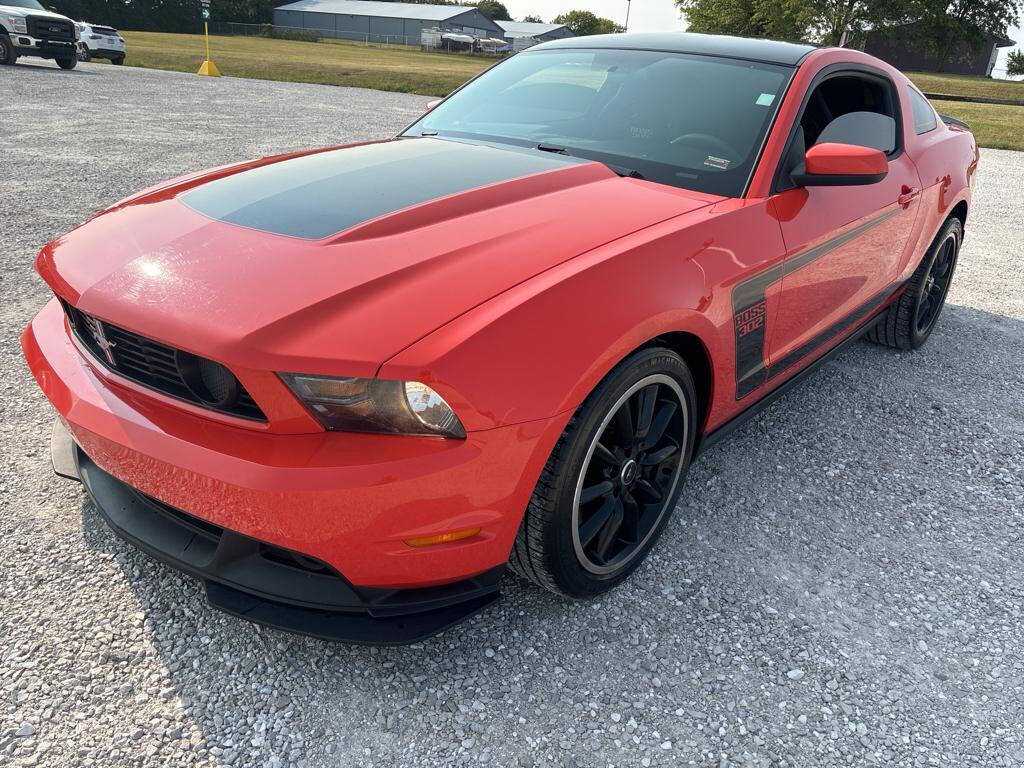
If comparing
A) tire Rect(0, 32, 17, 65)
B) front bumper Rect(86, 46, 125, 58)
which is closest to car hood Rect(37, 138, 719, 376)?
tire Rect(0, 32, 17, 65)

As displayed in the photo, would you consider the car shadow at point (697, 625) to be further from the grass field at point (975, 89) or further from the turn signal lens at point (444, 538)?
the grass field at point (975, 89)

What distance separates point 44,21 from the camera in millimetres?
16891

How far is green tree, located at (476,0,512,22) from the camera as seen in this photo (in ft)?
356

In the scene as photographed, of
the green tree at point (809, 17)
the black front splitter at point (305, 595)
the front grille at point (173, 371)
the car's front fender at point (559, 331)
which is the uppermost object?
the green tree at point (809, 17)

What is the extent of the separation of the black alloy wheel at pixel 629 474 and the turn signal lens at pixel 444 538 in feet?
1.03

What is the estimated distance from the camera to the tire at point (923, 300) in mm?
4020

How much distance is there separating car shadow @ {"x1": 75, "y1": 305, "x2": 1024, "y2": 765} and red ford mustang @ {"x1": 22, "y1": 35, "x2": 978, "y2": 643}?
Result: 21cm

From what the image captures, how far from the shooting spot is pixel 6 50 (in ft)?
57.1

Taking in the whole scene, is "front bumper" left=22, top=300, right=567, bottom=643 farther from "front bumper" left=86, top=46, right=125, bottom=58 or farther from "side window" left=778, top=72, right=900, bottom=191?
"front bumper" left=86, top=46, right=125, bottom=58

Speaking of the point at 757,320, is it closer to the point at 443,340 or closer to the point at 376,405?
the point at 443,340

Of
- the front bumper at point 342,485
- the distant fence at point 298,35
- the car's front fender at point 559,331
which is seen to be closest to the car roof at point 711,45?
the car's front fender at point 559,331

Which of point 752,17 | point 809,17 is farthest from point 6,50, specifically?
point 752,17

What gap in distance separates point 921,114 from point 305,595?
3743 mm

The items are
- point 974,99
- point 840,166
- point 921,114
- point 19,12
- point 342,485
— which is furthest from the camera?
point 974,99
